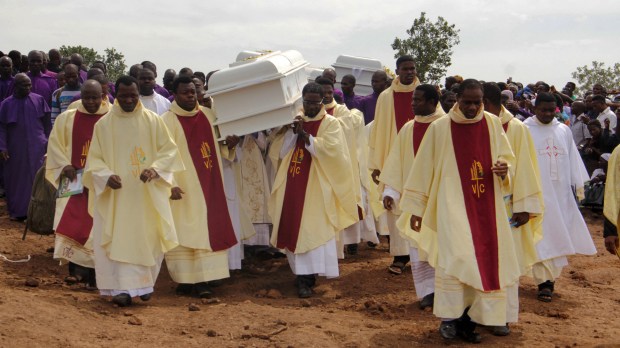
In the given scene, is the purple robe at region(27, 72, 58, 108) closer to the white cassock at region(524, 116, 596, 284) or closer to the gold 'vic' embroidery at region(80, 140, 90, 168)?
the gold 'vic' embroidery at region(80, 140, 90, 168)

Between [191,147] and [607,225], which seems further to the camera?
[191,147]

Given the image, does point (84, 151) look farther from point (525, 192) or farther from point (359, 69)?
point (359, 69)

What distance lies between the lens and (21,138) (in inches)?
483

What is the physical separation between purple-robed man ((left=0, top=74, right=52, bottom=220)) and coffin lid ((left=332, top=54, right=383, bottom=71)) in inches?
187

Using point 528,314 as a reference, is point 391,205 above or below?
above

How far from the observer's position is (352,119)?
10.5 metres

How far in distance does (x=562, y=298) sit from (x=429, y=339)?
2.64 metres

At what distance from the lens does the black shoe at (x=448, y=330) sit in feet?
22.3

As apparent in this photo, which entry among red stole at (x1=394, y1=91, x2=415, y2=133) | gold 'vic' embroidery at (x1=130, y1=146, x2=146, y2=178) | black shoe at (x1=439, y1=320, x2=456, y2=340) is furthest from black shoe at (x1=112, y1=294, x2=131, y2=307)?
red stole at (x1=394, y1=91, x2=415, y2=133)

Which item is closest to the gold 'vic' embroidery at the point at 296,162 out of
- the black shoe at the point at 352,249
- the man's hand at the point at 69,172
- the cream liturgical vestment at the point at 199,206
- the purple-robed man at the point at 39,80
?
the cream liturgical vestment at the point at 199,206

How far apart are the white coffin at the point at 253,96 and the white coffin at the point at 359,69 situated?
525 cm

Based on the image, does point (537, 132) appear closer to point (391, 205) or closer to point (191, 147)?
point (391, 205)

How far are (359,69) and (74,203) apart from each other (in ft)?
21.6

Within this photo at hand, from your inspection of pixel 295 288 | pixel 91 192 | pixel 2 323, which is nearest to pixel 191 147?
pixel 91 192
